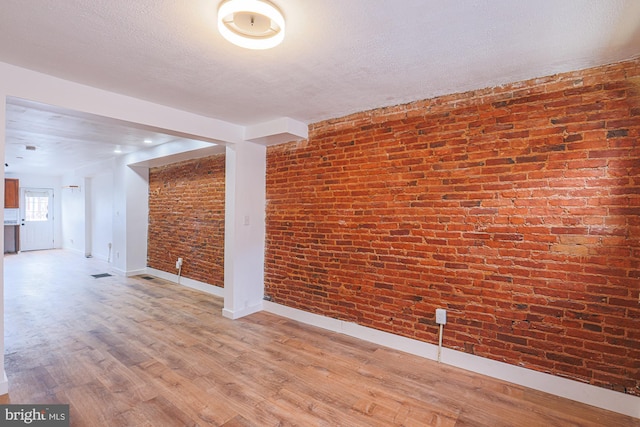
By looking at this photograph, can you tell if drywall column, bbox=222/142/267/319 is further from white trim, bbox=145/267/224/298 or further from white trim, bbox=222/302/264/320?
white trim, bbox=145/267/224/298

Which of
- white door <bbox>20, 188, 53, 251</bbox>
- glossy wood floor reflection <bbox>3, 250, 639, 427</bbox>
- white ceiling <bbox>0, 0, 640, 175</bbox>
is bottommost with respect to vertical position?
glossy wood floor reflection <bbox>3, 250, 639, 427</bbox>

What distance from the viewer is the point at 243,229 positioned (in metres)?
3.96

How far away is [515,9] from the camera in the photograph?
1.58 m

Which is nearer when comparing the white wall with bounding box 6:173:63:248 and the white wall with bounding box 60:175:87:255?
the white wall with bounding box 60:175:87:255

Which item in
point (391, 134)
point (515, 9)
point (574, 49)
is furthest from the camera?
point (391, 134)

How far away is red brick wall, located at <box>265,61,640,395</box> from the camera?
2105mm

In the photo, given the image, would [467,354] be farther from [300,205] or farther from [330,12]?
[330,12]

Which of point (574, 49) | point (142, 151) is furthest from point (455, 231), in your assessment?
point (142, 151)

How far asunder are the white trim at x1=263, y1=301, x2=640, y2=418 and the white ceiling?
91.9 inches

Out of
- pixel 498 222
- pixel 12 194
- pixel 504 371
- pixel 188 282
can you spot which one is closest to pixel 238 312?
pixel 188 282

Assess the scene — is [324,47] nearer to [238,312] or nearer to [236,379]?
[236,379]

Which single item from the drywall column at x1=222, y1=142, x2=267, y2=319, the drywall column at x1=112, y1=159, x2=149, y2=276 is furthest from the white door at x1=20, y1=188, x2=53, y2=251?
the drywall column at x1=222, y1=142, x2=267, y2=319

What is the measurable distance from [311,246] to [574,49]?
114 inches

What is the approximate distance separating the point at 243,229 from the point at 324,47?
2.59 m
